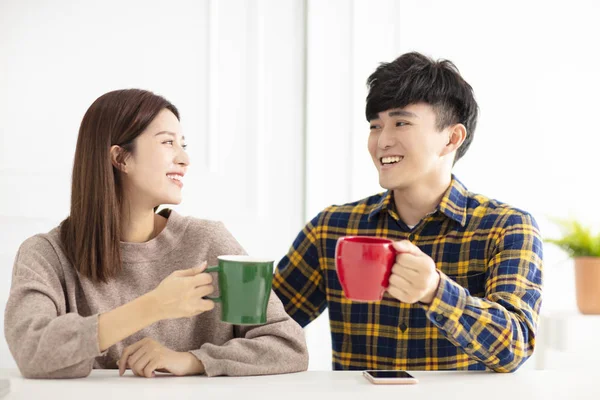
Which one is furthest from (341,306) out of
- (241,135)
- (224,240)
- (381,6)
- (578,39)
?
(578,39)

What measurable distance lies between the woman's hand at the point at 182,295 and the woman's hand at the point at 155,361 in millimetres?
97

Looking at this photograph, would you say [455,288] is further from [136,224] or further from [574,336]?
[574,336]

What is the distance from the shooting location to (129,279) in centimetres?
146

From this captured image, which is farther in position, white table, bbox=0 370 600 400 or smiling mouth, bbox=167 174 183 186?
smiling mouth, bbox=167 174 183 186

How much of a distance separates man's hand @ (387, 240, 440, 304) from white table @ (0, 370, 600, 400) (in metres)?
0.16

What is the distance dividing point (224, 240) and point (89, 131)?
1.21 ft

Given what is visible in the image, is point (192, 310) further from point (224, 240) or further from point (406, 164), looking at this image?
point (406, 164)

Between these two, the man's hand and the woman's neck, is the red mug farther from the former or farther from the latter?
the woman's neck

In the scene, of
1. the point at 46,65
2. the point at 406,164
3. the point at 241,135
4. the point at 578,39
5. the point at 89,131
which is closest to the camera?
the point at 89,131

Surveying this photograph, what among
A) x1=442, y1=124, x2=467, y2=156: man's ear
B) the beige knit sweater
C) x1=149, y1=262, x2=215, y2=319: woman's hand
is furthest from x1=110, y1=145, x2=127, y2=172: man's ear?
x1=442, y1=124, x2=467, y2=156: man's ear

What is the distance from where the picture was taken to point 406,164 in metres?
1.70

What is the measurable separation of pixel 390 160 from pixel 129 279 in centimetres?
69

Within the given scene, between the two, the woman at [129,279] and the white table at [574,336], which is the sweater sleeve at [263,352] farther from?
the white table at [574,336]

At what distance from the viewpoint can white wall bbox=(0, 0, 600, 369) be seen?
225cm
